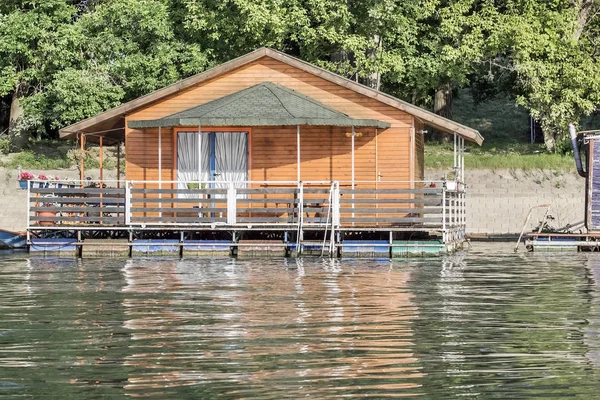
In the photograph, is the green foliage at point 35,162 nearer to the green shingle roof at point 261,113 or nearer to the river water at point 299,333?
the green shingle roof at point 261,113

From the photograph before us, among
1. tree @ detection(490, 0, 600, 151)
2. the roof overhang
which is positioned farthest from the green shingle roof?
tree @ detection(490, 0, 600, 151)

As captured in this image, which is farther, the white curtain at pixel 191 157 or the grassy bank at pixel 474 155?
the grassy bank at pixel 474 155

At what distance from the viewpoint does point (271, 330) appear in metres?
15.4

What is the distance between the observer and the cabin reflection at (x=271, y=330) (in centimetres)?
1216

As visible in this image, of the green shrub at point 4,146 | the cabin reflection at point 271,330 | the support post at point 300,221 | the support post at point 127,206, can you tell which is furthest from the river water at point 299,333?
the green shrub at point 4,146

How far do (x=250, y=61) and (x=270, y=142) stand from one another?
2.35m

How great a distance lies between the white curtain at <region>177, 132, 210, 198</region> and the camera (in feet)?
106

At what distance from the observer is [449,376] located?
1227 cm

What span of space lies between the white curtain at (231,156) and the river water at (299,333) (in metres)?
7.15

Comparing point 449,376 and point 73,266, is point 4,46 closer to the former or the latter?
point 73,266

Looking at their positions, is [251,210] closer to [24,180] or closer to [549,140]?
[24,180]

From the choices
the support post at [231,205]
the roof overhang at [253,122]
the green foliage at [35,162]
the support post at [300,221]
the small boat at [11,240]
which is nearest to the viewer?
the support post at [300,221]

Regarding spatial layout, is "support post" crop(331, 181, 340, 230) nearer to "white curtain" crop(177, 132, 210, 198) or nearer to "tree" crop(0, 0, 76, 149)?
"white curtain" crop(177, 132, 210, 198)

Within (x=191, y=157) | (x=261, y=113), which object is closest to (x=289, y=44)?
(x=191, y=157)
